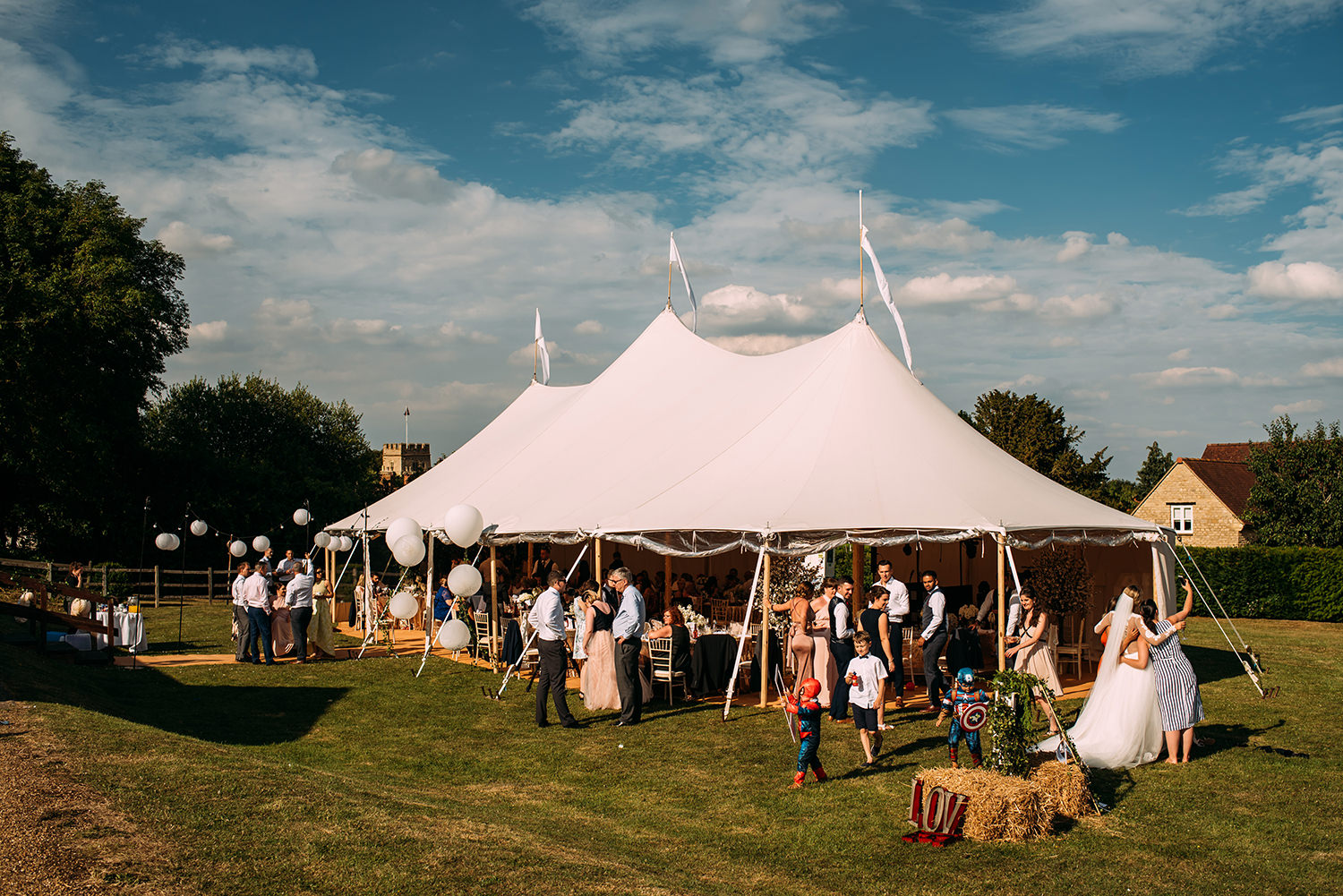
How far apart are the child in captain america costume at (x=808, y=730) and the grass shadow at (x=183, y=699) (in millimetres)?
5114

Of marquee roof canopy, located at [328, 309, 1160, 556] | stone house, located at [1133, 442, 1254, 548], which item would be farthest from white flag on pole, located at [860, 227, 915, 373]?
stone house, located at [1133, 442, 1254, 548]

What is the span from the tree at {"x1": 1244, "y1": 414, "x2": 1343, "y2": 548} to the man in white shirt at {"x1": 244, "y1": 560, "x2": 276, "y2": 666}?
2475 centimetres

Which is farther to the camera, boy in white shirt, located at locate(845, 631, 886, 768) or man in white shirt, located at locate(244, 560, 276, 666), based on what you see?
man in white shirt, located at locate(244, 560, 276, 666)

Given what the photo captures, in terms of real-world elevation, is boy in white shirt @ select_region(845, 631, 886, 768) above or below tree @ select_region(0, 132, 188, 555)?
below

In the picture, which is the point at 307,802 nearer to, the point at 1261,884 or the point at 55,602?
the point at 1261,884

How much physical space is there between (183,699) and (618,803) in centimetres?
662

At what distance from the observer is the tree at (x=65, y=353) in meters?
21.1

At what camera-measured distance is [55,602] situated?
18406mm

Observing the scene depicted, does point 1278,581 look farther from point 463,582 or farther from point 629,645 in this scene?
point 463,582

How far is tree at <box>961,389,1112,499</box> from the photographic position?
29.0 metres

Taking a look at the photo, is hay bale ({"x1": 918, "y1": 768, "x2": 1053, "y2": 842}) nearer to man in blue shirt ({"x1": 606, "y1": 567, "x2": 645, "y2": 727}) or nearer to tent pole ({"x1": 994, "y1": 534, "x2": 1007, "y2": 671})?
tent pole ({"x1": 994, "y1": 534, "x2": 1007, "y2": 671})

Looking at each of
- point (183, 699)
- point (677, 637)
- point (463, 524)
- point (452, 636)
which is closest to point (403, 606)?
point (452, 636)

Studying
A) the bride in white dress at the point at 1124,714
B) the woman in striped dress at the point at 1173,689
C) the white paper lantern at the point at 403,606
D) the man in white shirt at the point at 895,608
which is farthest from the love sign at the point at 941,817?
the white paper lantern at the point at 403,606

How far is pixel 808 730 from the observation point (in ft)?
24.0
